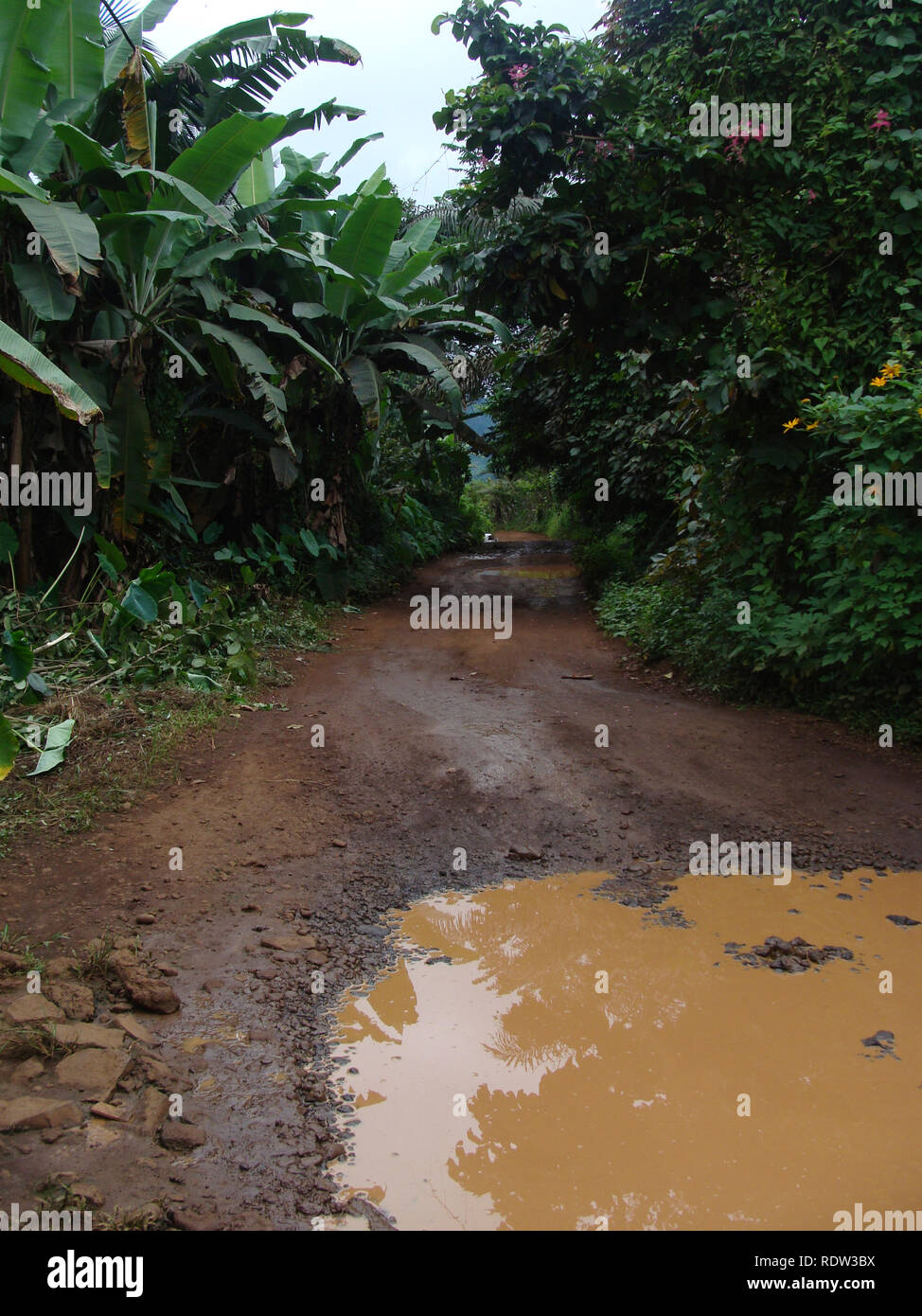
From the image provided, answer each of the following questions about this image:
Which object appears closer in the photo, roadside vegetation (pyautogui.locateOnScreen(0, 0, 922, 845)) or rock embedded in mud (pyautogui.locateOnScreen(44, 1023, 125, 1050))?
rock embedded in mud (pyautogui.locateOnScreen(44, 1023, 125, 1050))

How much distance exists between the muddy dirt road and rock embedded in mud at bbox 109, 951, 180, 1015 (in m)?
0.08

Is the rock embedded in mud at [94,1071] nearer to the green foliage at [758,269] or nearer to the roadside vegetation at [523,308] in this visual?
the roadside vegetation at [523,308]

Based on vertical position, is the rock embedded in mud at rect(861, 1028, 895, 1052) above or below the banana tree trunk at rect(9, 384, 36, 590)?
below

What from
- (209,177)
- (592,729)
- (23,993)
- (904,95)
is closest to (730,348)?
(904,95)

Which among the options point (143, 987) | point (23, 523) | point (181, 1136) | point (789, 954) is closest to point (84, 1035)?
point (143, 987)

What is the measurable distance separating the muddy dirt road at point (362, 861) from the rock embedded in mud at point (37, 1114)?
35 millimetres

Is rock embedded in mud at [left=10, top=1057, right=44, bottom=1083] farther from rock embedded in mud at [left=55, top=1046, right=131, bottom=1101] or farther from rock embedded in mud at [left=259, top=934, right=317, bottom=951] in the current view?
rock embedded in mud at [left=259, top=934, right=317, bottom=951]

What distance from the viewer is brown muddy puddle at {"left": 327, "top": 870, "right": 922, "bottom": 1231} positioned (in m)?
2.60

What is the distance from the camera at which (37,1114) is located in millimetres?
2727

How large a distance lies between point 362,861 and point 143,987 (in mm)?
1564

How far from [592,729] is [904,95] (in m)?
5.01

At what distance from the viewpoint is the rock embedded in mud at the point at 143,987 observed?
344 cm

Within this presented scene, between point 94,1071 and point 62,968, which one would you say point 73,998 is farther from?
point 94,1071

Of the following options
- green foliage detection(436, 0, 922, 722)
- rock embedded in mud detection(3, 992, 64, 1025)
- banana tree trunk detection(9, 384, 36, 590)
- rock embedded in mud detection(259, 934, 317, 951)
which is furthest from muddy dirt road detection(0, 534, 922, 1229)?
banana tree trunk detection(9, 384, 36, 590)
